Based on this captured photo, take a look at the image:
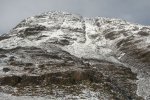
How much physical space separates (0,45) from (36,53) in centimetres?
2001

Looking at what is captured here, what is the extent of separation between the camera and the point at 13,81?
47.4 metres

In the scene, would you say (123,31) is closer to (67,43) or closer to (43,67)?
(67,43)

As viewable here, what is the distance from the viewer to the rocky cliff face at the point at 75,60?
4390cm

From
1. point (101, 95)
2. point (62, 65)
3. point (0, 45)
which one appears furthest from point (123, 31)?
point (101, 95)

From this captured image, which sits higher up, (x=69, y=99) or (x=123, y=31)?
(x=123, y=31)

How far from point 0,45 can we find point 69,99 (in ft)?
179

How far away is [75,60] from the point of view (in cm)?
6694

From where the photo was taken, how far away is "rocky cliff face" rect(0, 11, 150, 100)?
43900 mm

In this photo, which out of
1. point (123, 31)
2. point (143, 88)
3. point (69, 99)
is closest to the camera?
point (69, 99)

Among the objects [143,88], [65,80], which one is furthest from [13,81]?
[143,88]

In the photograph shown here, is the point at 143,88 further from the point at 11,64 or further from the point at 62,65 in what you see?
the point at 11,64

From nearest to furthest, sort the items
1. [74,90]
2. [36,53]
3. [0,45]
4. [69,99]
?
[69,99], [74,90], [36,53], [0,45]

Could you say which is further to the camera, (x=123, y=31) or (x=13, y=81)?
(x=123, y=31)

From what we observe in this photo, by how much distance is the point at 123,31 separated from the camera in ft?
332
